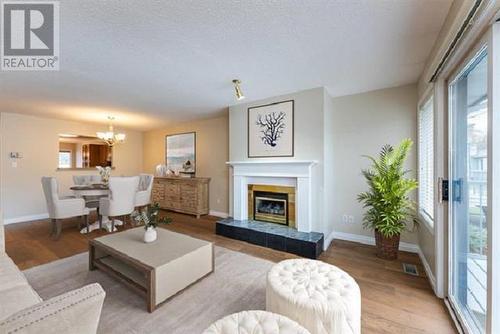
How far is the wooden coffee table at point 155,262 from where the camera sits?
5.94 feet

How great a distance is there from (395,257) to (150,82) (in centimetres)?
404

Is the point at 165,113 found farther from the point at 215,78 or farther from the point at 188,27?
the point at 188,27

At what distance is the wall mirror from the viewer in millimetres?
5219

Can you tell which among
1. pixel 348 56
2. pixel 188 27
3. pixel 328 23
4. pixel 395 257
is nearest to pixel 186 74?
pixel 188 27

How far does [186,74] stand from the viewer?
8.87 feet

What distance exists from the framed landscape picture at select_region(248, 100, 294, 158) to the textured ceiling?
0.28 metres

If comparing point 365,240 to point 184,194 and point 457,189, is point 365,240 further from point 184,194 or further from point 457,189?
point 184,194

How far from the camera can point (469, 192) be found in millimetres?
1679

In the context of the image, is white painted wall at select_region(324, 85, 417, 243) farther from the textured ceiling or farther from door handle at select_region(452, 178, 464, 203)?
door handle at select_region(452, 178, 464, 203)

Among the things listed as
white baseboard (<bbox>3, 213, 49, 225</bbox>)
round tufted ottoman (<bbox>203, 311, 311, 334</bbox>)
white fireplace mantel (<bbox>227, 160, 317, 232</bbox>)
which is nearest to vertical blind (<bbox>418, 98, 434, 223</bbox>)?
white fireplace mantel (<bbox>227, 160, 317, 232</bbox>)

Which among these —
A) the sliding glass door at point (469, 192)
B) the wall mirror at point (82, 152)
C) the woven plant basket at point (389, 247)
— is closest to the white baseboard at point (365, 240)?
the woven plant basket at point (389, 247)

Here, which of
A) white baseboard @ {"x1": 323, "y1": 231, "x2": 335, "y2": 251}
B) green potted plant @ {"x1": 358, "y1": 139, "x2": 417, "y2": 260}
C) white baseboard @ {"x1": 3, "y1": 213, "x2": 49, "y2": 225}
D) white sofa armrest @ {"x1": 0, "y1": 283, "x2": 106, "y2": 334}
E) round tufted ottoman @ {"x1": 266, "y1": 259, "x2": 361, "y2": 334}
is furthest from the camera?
white baseboard @ {"x1": 3, "y1": 213, "x2": 49, "y2": 225}

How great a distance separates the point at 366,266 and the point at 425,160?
1.55 metres

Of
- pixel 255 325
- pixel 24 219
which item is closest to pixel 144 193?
pixel 24 219
